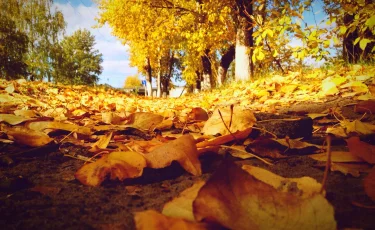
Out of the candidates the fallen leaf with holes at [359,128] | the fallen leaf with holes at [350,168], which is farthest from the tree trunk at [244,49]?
the fallen leaf with holes at [350,168]

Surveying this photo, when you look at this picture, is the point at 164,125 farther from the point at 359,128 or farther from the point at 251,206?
the point at 251,206

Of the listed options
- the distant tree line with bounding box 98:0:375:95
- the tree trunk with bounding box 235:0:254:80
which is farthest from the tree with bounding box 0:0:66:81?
the tree trunk with bounding box 235:0:254:80

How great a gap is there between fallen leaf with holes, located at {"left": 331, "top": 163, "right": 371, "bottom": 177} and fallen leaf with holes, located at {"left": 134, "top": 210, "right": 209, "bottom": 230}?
51cm

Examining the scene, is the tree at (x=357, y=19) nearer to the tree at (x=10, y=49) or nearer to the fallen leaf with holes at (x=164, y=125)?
the fallen leaf with holes at (x=164, y=125)

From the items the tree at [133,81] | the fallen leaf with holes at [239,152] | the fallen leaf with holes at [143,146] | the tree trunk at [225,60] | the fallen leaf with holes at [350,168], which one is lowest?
the fallen leaf with holes at [350,168]

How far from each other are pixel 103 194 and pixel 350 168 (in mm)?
717

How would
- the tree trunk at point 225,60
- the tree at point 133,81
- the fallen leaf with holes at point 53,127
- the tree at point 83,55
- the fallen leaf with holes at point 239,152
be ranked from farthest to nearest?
1. the tree at point 133,81
2. the tree at point 83,55
3. the tree trunk at point 225,60
4. the fallen leaf with holes at point 53,127
5. the fallen leaf with holes at point 239,152

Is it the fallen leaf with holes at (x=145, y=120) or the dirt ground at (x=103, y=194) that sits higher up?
the fallen leaf with holes at (x=145, y=120)

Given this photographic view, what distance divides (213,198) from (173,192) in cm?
27

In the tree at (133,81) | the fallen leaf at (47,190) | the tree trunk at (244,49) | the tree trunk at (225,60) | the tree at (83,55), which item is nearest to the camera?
the fallen leaf at (47,190)

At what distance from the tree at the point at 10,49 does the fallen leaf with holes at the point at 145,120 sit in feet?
63.5

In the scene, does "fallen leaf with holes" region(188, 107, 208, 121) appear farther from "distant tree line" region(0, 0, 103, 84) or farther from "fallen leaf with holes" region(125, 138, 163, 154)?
"distant tree line" region(0, 0, 103, 84)

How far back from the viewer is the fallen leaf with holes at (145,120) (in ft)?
5.09

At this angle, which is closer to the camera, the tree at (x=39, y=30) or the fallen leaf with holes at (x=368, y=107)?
the fallen leaf with holes at (x=368, y=107)
